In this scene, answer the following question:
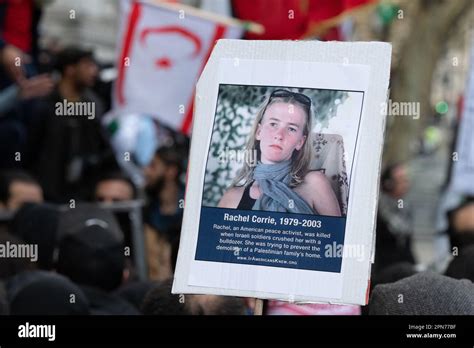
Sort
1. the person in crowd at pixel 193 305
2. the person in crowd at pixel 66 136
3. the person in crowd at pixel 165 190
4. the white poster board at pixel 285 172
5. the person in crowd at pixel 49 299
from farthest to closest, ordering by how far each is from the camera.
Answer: the person in crowd at pixel 66 136 < the person in crowd at pixel 165 190 < the person in crowd at pixel 49 299 < the person in crowd at pixel 193 305 < the white poster board at pixel 285 172

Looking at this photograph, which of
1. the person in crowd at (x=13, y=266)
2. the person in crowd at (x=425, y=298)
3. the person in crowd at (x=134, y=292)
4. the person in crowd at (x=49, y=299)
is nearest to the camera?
the person in crowd at (x=425, y=298)

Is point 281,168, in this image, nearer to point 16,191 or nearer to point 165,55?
point 16,191

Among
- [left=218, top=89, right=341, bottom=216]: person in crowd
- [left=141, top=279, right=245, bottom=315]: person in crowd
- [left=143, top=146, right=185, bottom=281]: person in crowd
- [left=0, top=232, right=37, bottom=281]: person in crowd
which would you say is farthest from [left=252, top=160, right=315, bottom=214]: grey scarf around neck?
[left=143, top=146, right=185, bottom=281]: person in crowd

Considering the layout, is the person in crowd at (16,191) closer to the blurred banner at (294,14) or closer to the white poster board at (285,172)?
the blurred banner at (294,14)

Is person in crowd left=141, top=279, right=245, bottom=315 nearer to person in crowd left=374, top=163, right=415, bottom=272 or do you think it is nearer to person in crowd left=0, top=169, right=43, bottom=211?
person in crowd left=0, top=169, right=43, bottom=211

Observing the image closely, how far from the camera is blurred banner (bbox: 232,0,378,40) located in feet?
27.5

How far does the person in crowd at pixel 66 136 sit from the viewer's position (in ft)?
28.5

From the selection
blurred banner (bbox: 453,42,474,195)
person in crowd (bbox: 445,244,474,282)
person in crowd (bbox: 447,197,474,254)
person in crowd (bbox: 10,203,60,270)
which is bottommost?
person in crowd (bbox: 445,244,474,282)

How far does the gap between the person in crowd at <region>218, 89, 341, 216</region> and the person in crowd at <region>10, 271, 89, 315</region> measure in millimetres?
1018

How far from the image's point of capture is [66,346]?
2.95 meters

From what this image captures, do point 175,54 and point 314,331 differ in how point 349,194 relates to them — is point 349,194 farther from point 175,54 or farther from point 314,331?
point 175,54

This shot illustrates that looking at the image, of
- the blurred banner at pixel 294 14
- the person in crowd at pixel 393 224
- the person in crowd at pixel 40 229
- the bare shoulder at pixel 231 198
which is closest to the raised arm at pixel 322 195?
the bare shoulder at pixel 231 198

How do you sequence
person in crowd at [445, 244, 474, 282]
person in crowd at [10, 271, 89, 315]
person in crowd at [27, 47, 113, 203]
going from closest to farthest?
person in crowd at [10, 271, 89, 315], person in crowd at [445, 244, 474, 282], person in crowd at [27, 47, 113, 203]

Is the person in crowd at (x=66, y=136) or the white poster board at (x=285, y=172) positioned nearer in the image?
the white poster board at (x=285, y=172)
